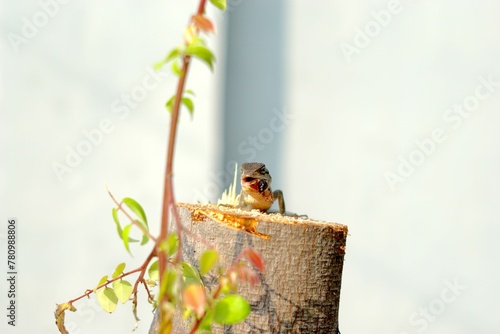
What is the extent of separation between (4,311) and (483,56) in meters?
2.13

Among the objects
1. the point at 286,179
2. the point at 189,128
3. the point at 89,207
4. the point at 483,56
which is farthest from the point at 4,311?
the point at 483,56

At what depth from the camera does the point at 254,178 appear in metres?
1.48

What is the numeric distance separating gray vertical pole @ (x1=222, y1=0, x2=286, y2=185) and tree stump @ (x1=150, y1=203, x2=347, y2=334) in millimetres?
1858

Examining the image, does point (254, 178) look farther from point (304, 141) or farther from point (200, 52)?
point (304, 141)

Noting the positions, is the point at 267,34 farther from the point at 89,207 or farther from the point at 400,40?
the point at 89,207

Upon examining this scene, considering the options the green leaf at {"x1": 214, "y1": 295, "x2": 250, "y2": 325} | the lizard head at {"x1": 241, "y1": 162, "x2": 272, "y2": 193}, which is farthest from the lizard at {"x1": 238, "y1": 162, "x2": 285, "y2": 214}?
the green leaf at {"x1": 214, "y1": 295, "x2": 250, "y2": 325}

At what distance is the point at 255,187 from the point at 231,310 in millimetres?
925

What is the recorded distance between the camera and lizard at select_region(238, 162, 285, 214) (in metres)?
1.47

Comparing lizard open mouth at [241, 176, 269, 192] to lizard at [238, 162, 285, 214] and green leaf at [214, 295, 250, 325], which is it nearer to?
lizard at [238, 162, 285, 214]

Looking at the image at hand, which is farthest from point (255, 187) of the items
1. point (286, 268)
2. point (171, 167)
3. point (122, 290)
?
point (171, 167)

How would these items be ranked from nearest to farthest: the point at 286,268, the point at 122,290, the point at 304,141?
1. the point at 122,290
2. the point at 286,268
3. the point at 304,141

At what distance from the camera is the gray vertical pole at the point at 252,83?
294 cm

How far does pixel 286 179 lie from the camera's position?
2.90 metres

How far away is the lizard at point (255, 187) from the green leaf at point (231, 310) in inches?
34.3
